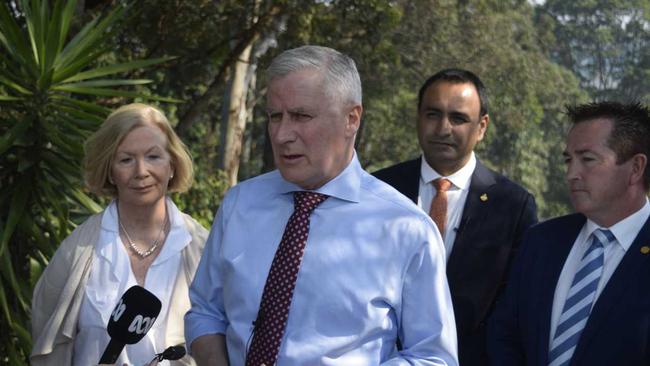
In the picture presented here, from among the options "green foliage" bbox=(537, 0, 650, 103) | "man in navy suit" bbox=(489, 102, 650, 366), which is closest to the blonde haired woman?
"man in navy suit" bbox=(489, 102, 650, 366)

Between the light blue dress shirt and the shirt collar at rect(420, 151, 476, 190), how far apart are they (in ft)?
5.91

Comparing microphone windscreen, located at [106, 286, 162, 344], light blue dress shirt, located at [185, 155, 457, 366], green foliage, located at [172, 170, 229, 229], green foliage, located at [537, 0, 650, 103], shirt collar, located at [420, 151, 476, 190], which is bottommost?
green foliage, located at [172, 170, 229, 229]

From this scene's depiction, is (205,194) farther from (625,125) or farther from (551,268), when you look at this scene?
(625,125)

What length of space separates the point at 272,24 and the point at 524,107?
52.1 feet

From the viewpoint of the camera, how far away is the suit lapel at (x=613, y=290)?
4031 millimetres

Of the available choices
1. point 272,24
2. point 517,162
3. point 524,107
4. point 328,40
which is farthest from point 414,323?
point 517,162

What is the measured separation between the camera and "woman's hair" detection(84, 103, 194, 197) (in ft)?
15.4

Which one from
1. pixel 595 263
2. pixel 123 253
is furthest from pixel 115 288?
pixel 595 263

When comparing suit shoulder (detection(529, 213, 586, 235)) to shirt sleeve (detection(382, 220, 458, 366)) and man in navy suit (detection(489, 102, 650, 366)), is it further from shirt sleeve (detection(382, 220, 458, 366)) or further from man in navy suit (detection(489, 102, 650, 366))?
shirt sleeve (detection(382, 220, 458, 366))

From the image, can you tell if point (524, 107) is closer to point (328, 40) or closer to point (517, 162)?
point (517, 162)

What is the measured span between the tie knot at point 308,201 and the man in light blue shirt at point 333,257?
2 cm

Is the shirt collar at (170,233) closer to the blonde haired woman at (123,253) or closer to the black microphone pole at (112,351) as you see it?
the blonde haired woman at (123,253)

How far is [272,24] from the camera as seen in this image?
14273 millimetres

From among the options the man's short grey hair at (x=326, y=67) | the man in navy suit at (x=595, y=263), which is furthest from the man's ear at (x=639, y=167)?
the man's short grey hair at (x=326, y=67)
